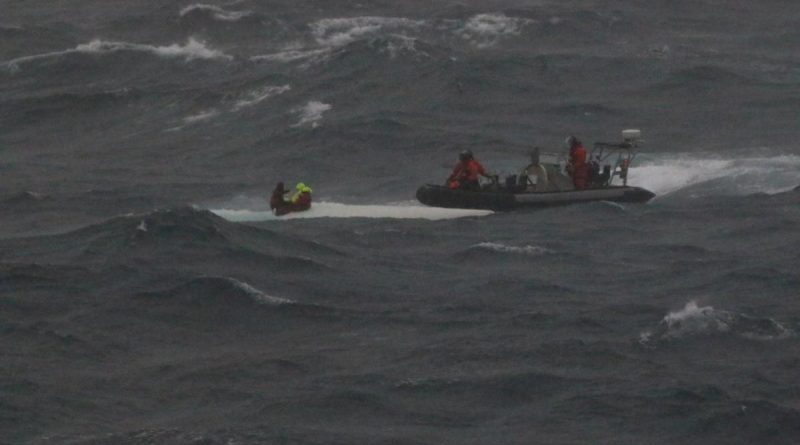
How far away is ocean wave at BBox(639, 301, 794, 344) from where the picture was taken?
112ft

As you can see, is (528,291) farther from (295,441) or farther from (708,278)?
(295,441)

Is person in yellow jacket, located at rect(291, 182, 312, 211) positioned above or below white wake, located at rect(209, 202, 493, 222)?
above

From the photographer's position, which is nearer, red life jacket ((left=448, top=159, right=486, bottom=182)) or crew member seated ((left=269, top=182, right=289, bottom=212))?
crew member seated ((left=269, top=182, right=289, bottom=212))

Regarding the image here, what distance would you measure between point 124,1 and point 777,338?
173 ft

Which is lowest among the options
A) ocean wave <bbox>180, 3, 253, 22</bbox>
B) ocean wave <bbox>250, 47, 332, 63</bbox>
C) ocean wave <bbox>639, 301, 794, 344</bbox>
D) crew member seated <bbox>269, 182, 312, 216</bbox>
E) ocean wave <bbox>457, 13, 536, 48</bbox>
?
ocean wave <bbox>639, 301, 794, 344</bbox>

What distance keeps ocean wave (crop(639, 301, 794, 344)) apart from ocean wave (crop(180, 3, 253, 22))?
136 feet

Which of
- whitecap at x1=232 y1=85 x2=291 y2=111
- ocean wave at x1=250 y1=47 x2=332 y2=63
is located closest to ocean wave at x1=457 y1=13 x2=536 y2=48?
ocean wave at x1=250 y1=47 x2=332 y2=63

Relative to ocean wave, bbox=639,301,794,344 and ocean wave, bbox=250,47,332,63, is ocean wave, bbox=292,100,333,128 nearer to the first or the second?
ocean wave, bbox=250,47,332,63

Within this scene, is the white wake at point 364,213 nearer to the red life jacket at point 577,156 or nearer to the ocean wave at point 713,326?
the red life jacket at point 577,156

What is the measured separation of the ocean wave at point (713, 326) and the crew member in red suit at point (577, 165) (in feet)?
41.1

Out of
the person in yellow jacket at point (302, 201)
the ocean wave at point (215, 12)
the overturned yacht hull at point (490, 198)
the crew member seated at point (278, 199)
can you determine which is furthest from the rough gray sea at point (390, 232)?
the crew member seated at point (278, 199)

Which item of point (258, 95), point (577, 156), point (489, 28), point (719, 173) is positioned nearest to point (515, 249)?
point (577, 156)

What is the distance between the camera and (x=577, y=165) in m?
47.6

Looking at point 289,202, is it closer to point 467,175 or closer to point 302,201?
point 302,201
